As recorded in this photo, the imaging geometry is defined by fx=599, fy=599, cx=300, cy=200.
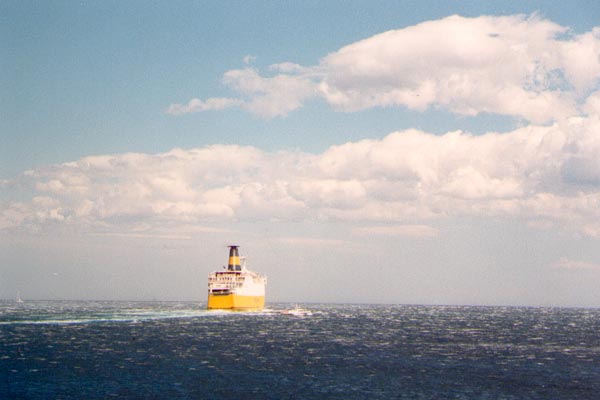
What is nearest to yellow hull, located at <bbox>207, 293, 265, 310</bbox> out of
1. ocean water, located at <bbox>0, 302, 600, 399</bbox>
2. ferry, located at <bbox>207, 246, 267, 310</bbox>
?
ferry, located at <bbox>207, 246, 267, 310</bbox>

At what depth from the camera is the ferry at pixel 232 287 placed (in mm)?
124438

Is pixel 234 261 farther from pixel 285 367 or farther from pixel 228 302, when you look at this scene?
pixel 285 367

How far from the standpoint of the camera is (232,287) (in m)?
125

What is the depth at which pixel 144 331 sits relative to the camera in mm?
88688

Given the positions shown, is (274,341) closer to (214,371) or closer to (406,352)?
(406,352)

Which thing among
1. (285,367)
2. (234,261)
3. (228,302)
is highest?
(234,261)

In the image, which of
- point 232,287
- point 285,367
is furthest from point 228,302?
point 285,367

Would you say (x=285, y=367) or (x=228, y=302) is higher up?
(x=228, y=302)

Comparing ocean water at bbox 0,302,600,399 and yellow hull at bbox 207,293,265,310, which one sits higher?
yellow hull at bbox 207,293,265,310

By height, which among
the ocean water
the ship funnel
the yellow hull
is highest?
the ship funnel

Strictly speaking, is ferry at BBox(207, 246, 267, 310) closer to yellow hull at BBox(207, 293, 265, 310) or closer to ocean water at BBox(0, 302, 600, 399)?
yellow hull at BBox(207, 293, 265, 310)

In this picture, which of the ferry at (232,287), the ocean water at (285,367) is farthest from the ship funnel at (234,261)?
the ocean water at (285,367)

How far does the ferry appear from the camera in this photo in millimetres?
124438

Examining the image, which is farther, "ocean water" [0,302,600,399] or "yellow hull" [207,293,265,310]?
"yellow hull" [207,293,265,310]
